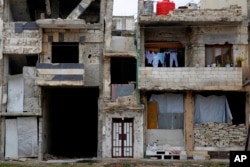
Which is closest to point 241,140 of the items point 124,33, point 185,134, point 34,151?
point 185,134

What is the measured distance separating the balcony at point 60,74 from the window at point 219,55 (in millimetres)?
7785

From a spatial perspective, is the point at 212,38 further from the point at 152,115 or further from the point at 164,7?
the point at 152,115

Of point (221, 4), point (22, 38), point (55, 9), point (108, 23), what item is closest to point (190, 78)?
point (108, 23)

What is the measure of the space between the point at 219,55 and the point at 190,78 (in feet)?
9.33

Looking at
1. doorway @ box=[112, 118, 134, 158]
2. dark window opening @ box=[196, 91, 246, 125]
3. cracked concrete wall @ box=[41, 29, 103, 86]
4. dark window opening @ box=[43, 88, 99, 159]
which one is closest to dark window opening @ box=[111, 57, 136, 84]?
cracked concrete wall @ box=[41, 29, 103, 86]

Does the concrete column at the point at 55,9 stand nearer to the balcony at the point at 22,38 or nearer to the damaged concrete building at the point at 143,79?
the damaged concrete building at the point at 143,79

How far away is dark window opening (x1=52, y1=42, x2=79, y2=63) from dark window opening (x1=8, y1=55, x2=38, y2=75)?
128 centimetres

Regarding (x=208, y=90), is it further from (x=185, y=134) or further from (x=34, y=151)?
(x=34, y=151)

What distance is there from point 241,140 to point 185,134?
3.32 meters

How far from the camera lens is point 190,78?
29516mm

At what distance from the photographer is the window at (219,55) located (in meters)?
30.8

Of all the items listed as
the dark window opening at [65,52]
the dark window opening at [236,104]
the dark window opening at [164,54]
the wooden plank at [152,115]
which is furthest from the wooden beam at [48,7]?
the dark window opening at [236,104]

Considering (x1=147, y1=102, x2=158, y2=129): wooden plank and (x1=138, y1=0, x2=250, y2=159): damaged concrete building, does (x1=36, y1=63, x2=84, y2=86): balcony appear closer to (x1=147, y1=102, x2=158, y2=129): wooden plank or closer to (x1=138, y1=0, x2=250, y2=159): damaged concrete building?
(x1=138, y1=0, x2=250, y2=159): damaged concrete building

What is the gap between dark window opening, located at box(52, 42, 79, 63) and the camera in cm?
3163
